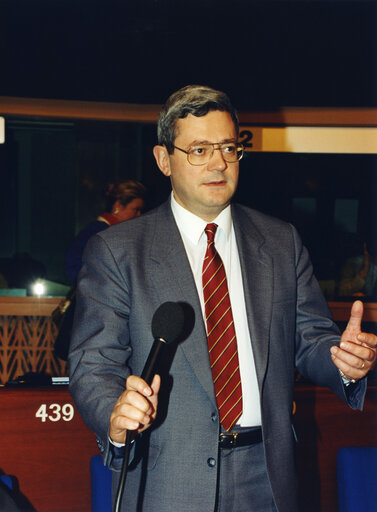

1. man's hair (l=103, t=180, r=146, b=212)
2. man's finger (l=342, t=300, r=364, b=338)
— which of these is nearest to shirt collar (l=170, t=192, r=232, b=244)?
man's finger (l=342, t=300, r=364, b=338)

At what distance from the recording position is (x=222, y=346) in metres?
1.52

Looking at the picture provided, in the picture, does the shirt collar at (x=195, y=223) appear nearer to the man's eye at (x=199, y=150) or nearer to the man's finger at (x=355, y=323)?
the man's eye at (x=199, y=150)

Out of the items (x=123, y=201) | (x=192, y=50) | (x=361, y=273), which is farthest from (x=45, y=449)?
(x=361, y=273)

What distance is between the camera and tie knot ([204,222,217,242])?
1.66 metres

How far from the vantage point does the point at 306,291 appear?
1.69 metres

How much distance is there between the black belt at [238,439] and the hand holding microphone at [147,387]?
0.36 m

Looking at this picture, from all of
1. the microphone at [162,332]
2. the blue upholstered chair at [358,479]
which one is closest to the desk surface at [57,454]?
the blue upholstered chair at [358,479]

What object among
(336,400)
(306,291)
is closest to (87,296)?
(306,291)

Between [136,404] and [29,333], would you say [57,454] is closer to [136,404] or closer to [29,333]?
[136,404]

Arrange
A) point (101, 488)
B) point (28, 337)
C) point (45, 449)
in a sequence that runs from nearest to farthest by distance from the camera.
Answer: point (101, 488)
point (45, 449)
point (28, 337)

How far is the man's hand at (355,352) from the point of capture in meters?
1.39

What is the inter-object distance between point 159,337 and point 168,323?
41 mm

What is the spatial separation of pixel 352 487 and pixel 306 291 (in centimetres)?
79

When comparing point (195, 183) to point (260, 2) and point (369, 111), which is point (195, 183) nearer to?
point (260, 2)
